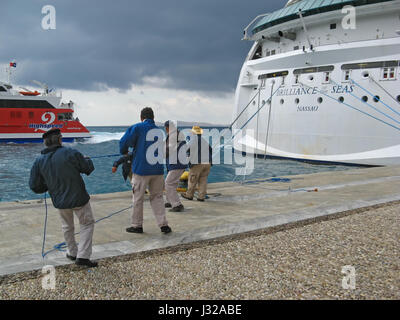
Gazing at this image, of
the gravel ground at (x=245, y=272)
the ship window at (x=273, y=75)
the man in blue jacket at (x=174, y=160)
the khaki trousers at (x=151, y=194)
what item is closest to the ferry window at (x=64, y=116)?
the ship window at (x=273, y=75)

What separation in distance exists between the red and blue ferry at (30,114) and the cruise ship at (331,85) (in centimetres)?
2912

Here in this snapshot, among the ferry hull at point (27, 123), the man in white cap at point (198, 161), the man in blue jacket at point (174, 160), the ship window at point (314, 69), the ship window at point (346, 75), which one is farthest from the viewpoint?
the ferry hull at point (27, 123)

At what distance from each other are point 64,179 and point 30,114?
43.1 metres

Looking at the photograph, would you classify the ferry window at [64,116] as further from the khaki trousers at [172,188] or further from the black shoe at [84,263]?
the black shoe at [84,263]

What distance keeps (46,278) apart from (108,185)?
1567cm

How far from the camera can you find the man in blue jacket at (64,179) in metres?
3.76

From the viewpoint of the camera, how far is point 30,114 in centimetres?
4212

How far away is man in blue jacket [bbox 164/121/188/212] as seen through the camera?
21.5ft

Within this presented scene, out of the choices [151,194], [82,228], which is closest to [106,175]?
[151,194]

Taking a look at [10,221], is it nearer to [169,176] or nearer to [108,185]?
[169,176]

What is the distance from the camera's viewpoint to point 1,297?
10.4 ft

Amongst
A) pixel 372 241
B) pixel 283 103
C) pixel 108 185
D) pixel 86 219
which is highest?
pixel 283 103

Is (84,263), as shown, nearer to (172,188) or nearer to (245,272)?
(245,272)

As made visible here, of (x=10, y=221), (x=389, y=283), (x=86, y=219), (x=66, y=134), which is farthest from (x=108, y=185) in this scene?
(x=66, y=134)
